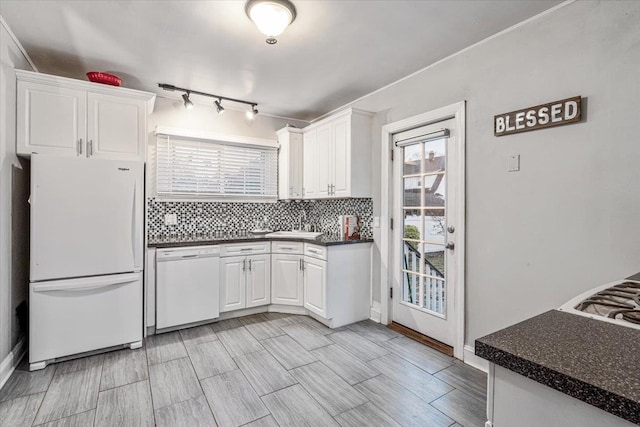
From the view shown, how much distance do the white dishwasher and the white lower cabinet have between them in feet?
0.32

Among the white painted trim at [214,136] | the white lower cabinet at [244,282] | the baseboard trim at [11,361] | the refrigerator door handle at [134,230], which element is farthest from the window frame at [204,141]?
the baseboard trim at [11,361]

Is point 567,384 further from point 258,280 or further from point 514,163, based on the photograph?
point 258,280

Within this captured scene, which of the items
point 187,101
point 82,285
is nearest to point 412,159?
point 187,101

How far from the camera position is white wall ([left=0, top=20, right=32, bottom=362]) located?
2.19 m

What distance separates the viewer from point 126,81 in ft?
10.4

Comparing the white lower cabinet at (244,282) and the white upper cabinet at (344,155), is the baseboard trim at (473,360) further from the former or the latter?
the white lower cabinet at (244,282)

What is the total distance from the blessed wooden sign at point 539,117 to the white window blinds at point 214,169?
2813mm

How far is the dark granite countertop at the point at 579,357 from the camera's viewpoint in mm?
523

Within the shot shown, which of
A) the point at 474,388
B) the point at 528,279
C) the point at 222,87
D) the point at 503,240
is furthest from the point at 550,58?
the point at 222,87

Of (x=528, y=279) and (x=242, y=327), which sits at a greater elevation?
(x=528, y=279)

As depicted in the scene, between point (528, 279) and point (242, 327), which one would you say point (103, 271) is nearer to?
point (242, 327)

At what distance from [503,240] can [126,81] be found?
379 cm

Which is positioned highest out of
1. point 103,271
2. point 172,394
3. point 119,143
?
point 119,143

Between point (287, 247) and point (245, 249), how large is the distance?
482 millimetres
